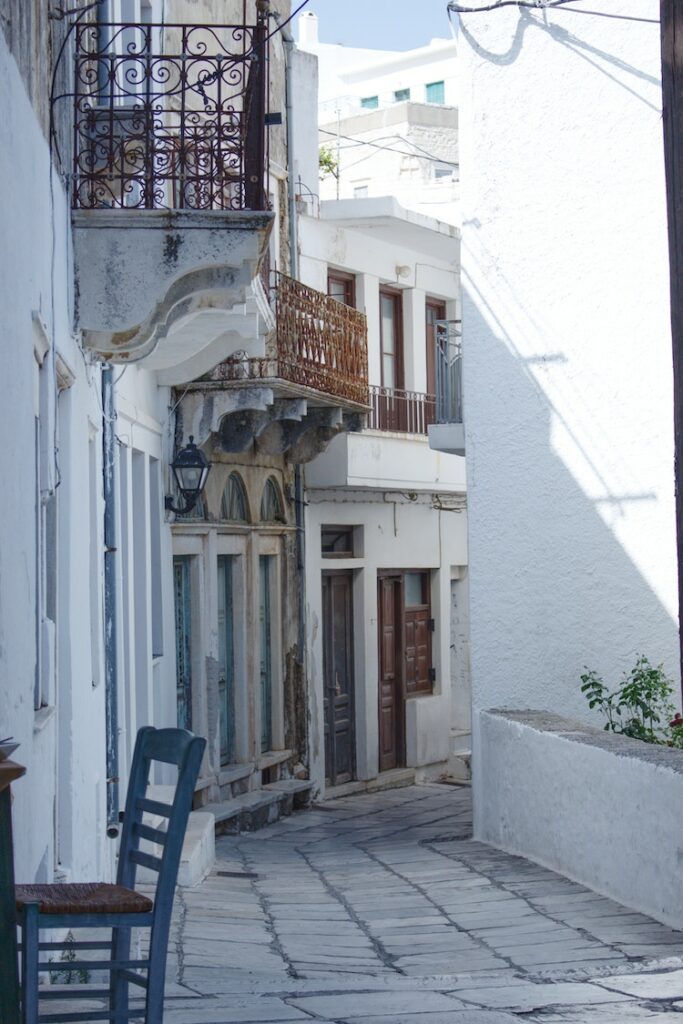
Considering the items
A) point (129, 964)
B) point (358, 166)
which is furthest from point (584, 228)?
point (358, 166)

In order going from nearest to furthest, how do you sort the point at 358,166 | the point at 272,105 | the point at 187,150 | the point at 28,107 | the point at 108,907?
the point at 108,907 < the point at 28,107 < the point at 187,150 < the point at 272,105 < the point at 358,166

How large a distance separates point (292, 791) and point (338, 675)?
114 inches

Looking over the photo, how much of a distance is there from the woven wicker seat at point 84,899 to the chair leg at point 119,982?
9.1 inches

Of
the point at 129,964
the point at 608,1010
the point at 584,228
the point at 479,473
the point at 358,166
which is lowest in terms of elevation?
the point at 608,1010

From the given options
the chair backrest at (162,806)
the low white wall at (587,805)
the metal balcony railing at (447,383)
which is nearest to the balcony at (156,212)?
the low white wall at (587,805)

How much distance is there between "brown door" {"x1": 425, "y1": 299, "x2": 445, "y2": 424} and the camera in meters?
22.1

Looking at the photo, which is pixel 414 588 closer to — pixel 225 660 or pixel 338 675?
pixel 338 675

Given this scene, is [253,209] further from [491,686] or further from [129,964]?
[491,686]

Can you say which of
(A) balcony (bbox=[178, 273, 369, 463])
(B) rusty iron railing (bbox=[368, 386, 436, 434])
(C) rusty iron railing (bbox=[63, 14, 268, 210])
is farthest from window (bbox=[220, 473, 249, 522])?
(C) rusty iron railing (bbox=[63, 14, 268, 210])

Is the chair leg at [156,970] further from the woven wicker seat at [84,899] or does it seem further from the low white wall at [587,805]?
the low white wall at [587,805]

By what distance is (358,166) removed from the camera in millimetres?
39344

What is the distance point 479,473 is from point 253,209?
5.98m

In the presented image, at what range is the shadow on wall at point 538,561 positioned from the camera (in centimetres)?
1412

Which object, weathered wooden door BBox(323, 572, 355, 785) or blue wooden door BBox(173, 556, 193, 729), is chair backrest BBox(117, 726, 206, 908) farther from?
weathered wooden door BBox(323, 572, 355, 785)
